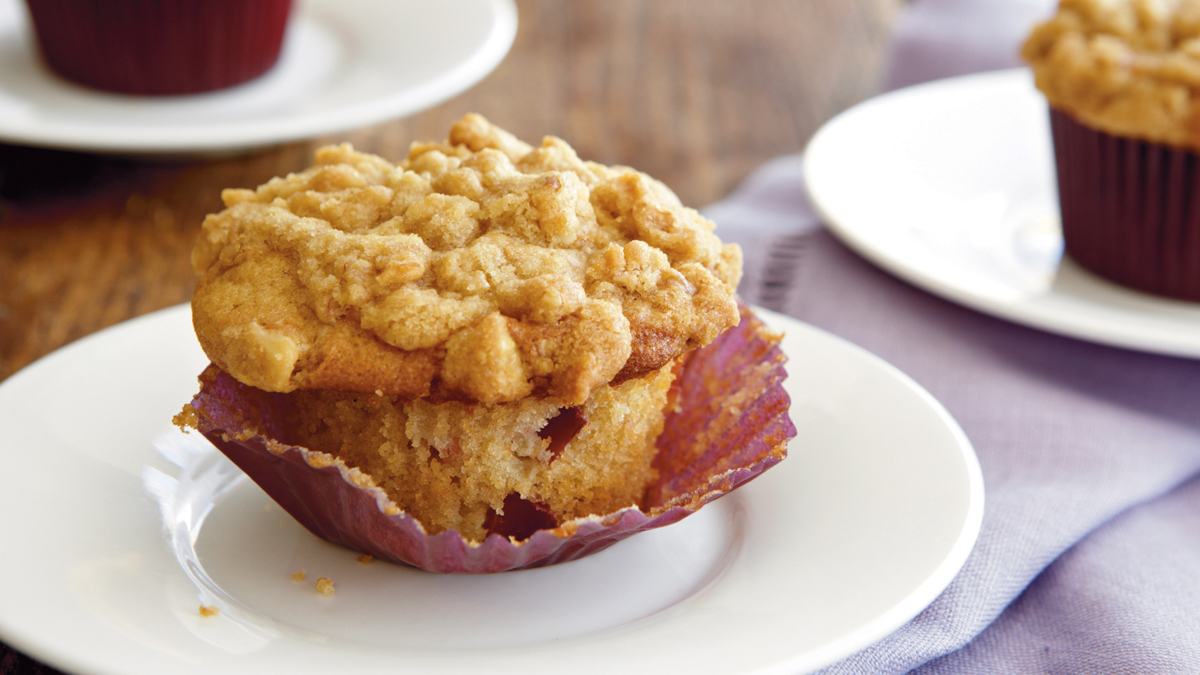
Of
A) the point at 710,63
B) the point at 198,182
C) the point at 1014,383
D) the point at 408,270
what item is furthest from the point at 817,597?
the point at 710,63

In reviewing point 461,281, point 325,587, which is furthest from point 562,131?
point 325,587

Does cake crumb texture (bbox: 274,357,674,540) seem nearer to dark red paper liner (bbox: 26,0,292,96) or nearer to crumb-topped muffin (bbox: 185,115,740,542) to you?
crumb-topped muffin (bbox: 185,115,740,542)

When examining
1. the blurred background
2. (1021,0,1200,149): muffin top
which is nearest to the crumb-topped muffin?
the blurred background

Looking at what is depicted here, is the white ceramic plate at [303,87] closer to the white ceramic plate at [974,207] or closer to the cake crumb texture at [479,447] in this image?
the white ceramic plate at [974,207]

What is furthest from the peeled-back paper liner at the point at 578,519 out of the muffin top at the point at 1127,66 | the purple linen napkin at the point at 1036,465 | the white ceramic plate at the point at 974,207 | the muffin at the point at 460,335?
the muffin top at the point at 1127,66

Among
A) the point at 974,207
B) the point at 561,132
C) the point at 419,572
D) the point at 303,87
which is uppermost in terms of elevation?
the point at 419,572

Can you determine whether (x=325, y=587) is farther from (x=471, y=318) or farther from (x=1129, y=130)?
(x=1129, y=130)

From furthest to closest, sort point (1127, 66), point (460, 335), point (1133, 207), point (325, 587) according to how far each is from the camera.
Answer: point (1133, 207) → point (1127, 66) → point (325, 587) → point (460, 335)
